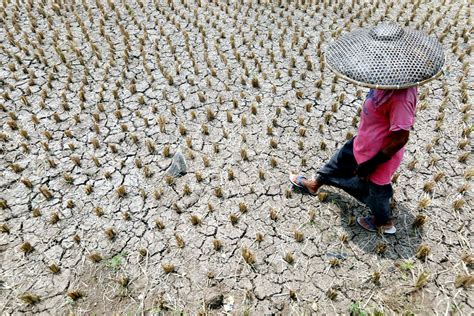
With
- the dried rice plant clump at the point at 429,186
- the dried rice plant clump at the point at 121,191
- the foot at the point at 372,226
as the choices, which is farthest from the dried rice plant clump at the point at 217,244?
the dried rice plant clump at the point at 429,186

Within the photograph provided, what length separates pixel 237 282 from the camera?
112 inches

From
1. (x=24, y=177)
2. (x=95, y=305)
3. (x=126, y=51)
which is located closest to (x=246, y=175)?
(x=95, y=305)

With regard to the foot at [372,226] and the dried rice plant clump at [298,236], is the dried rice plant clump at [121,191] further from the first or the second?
the foot at [372,226]

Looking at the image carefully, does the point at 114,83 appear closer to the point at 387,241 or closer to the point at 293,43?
the point at 293,43

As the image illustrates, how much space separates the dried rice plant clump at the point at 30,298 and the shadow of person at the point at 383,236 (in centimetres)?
264

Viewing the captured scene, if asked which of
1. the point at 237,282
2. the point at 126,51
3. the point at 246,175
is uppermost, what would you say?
the point at 126,51

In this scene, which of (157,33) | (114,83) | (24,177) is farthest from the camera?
(157,33)

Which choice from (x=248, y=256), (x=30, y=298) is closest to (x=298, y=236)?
(x=248, y=256)

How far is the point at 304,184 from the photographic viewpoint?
3.35 metres

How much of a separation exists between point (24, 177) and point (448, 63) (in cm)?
564

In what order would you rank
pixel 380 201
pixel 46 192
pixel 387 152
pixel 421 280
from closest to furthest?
1. pixel 387 152
2. pixel 421 280
3. pixel 380 201
4. pixel 46 192

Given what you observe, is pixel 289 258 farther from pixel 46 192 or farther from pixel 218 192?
pixel 46 192

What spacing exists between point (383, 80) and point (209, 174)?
6.84 ft

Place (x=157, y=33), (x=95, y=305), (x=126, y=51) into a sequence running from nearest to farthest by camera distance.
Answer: (x=95, y=305), (x=126, y=51), (x=157, y=33)
